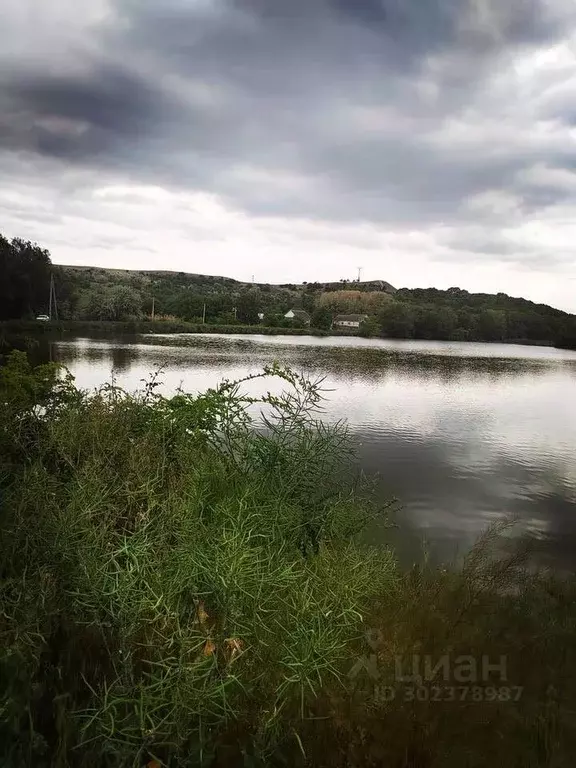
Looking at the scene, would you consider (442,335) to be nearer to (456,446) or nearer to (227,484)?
(456,446)

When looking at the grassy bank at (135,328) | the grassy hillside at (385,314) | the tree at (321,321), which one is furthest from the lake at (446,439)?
the tree at (321,321)

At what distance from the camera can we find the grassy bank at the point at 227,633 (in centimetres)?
251

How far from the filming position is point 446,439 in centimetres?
2047

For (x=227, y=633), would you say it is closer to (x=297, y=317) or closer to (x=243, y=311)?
(x=243, y=311)

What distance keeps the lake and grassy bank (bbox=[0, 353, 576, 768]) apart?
1.76m

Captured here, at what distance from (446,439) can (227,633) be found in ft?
60.9

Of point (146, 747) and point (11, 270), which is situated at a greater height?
point (11, 270)

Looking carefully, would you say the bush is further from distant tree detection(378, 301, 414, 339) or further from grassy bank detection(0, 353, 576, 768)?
distant tree detection(378, 301, 414, 339)

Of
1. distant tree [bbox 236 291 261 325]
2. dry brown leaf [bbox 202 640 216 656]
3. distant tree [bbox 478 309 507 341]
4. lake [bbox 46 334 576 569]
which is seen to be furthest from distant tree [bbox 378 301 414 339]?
dry brown leaf [bbox 202 640 216 656]

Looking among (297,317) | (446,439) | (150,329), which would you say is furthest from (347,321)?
(446,439)

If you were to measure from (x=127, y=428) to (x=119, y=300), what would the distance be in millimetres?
92187

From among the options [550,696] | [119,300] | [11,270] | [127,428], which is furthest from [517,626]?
[119,300]

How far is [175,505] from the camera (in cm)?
337

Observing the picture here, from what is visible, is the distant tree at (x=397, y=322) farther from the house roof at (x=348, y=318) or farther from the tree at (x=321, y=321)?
the house roof at (x=348, y=318)
